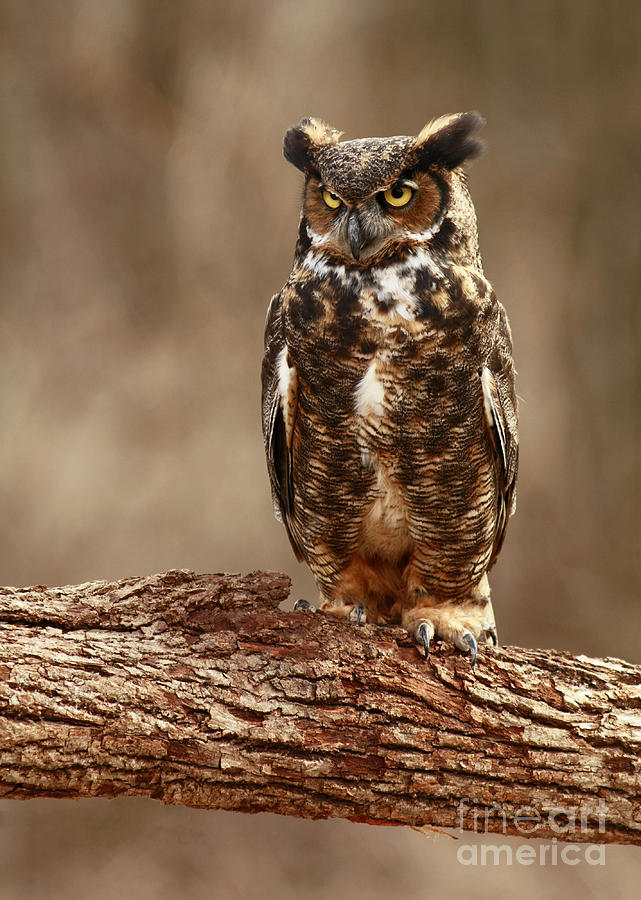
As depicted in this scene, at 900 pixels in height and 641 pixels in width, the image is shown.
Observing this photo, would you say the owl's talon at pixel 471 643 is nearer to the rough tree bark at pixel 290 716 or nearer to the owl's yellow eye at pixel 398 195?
the rough tree bark at pixel 290 716

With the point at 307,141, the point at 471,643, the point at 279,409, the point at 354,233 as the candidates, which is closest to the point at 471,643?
the point at 471,643

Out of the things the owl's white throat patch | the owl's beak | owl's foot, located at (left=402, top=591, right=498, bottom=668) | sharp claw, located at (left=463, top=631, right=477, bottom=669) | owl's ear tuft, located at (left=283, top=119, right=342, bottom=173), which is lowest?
sharp claw, located at (left=463, top=631, right=477, bottom=669)

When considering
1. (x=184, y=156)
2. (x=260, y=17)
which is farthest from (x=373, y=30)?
(x=184, y=156)

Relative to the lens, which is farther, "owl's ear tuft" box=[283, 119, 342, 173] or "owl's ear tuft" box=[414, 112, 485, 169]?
"owl's ear tuft" box=[283, 119, 342, 173]

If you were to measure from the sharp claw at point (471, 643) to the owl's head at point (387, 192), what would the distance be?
3.00 feet

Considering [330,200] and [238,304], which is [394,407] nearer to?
[330,200]

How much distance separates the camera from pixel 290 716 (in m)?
1.76

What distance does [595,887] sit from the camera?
3.75 meters

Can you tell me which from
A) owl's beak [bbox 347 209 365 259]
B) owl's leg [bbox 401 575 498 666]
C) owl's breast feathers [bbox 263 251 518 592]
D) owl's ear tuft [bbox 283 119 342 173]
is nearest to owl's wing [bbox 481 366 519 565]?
owl's breast feathers [bbox 263 251 518 592]

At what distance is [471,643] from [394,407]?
23.5 inches

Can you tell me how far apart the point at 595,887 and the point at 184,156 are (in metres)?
3.59

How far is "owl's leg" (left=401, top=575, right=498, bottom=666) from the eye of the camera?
2.12m

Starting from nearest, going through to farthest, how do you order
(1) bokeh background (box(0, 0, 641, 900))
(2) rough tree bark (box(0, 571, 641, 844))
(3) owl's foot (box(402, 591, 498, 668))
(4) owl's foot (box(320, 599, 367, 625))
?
(2) rough tree bark (box(0, 571, 641, 844))
(3) owl's foot (box(402, 591, 498, 668))
(4) owl's foot (box(320, 599, 367, 625))
(1) bokeh background (box(0, 0, 641, 900))

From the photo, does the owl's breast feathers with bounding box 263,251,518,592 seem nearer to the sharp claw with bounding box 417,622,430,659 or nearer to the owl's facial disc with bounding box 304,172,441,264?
the owl's facial disc with bounding box 304,172,441,264
